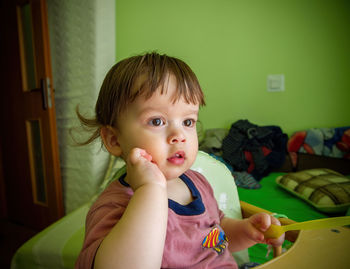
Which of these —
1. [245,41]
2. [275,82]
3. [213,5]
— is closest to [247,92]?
[275,82]

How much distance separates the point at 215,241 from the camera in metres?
0.55

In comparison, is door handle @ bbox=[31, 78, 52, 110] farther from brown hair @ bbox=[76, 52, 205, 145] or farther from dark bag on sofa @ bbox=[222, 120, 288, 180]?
dark bag on sofa @ bbox=[222, 120, 288, 180]

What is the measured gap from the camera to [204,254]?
20.2 inches

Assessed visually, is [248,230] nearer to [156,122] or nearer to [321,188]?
[156,122]

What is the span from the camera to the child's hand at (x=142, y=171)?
42 cm

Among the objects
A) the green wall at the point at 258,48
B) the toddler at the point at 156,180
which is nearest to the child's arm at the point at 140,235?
the toddler at the point at 156,180

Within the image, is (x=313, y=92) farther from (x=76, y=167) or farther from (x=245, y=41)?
(x=76, y=167)

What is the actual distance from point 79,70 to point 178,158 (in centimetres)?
137

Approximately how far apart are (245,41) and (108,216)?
1.93 m

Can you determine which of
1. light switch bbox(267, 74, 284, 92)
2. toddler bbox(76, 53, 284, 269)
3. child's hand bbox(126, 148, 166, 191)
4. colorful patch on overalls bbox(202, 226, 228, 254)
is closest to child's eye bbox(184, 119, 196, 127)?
toddler bbox(76, 53, 284, 269)

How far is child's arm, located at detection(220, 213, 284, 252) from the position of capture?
1.82ft

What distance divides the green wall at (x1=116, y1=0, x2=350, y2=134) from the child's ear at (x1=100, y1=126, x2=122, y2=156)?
4.88ft

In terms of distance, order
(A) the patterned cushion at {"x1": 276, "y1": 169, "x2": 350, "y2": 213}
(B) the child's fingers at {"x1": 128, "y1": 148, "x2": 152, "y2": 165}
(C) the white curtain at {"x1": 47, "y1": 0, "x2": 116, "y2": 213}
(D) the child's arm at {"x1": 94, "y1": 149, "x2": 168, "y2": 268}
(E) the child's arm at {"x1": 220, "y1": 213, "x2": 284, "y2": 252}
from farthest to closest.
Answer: (C) the white curtain at {"x1": 47, "y1": 0, "x2": 116, "y2": 213} → (A) the patterned cushion at {"x1": 276, "y1": 169, "x2": 350, "y2": 213} → (E) the child's arm at {"x1": 220, "y1": 213, "x2": 284, "y2": 252} → (B) the child's fingers at {"x1": 128, "y1": 148, "x2": 152, "y2": 165} → (D) the child's arm at {"x1": 94, "y1": 149, "x2": 168, "y2": 268}

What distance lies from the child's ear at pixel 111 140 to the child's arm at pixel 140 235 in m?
0.20
